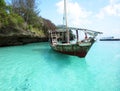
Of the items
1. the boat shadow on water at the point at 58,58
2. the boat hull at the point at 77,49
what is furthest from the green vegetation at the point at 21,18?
the boat hull at the point at 77,49

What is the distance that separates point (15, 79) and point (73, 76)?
3.41 metres

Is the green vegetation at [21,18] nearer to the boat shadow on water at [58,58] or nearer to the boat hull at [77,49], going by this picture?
the boat shadow on water at [58,58]

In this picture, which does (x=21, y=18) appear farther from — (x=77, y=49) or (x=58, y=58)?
(x=77, y=49)

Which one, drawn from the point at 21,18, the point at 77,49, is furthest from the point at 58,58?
the point at 21,18

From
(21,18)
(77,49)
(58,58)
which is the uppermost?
(21,18)

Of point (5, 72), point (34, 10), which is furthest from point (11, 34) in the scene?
point (5, 72)

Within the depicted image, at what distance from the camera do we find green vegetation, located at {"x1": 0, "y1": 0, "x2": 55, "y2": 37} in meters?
26.8

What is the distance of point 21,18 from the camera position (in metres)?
32.1

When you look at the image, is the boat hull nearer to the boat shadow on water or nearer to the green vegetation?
the boat shadow on water

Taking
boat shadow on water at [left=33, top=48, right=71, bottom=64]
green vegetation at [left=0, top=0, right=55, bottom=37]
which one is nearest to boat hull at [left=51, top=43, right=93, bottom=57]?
boat shadow on water at [left=33, top=48, right=71, bottom=64]

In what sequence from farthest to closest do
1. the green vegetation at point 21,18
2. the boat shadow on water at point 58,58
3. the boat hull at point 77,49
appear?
the green vegetation at point 21,18
the boat hull at point 77,49
the boat shadow on water at point 58,58

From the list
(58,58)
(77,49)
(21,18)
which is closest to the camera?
(77,49)

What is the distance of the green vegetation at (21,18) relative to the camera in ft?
88.0

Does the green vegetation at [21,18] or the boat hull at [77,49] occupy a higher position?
the green vegetation at [21,18]
